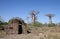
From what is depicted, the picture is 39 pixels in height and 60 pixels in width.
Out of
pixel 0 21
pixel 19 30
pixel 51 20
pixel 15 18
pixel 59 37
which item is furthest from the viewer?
pixel 51 20

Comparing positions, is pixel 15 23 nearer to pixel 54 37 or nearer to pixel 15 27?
pixel 15 27

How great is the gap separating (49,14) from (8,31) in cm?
2545

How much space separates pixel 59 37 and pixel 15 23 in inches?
792

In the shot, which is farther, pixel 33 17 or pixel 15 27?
pixel 33 17

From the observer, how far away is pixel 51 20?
5647cm

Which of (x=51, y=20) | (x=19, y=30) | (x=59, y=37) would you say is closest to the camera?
A: (x=59, y=37)

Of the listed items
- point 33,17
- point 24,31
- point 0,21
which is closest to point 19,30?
point 24,31

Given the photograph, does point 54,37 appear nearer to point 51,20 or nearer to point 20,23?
point 20,23

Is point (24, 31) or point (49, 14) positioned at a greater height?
point (49, 14)

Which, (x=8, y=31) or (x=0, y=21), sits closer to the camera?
(x=8, y=31)

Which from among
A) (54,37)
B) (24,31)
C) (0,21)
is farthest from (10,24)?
(54,37)

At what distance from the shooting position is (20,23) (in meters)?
36.0

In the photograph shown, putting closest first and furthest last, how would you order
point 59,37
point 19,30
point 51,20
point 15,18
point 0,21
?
point 59,37 < point 15,18 < point 19,30 < point 0,21 < point 51,20

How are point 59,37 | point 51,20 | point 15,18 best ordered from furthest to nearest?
point 51,20, point 15,18, point 59,37
